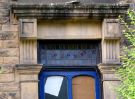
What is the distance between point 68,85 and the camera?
1205cm

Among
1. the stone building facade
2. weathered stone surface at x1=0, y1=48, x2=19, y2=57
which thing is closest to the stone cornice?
the stone building facade

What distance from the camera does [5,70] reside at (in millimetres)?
11578

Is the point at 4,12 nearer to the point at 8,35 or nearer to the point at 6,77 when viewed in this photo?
the point at 8,35

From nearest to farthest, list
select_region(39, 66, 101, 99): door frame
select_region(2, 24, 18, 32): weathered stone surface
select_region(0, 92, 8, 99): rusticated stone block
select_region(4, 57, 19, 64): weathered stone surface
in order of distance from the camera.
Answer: select_region(0, 92, 8, 99): rusticated stone block, select_region(4, 57, 19, 64): weathered stone surface, select_region(2, 24, 18, 32): weathered stone surface, select_region(39, 66, 101, 99): door frame

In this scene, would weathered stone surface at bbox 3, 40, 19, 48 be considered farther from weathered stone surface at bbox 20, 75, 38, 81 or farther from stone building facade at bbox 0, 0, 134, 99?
weathered stone surface at bbox 20, 75, 38, 81

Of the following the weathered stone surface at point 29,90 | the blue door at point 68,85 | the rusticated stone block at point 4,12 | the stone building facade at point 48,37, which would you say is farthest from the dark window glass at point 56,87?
→ the rusticated stone block at point 4,12

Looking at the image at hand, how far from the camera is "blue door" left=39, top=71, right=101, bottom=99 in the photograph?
12.0m

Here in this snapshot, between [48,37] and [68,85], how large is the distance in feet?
3.81

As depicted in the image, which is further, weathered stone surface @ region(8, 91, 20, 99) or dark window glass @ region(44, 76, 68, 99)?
dark window glass @ region(44, 76, 68, 99)

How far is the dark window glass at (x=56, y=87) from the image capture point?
1202 cm

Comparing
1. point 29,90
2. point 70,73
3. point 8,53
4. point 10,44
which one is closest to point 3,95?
point 29,90

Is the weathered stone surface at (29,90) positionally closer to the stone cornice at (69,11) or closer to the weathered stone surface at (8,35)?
the weathered stone surface at (8,35)

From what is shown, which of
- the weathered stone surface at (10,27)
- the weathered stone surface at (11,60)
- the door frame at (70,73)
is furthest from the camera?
the door frame at (70,73)

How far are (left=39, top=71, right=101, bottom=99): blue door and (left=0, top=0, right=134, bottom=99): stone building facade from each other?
0.29 feet
